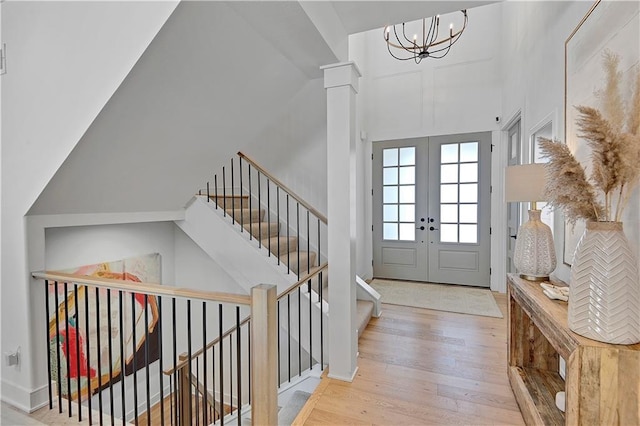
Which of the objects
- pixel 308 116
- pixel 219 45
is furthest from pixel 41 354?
pixel 308 116

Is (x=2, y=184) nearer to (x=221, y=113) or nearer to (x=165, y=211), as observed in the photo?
(x=165, y=211)

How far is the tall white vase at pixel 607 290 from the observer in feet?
3.84

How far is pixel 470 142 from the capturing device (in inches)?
180

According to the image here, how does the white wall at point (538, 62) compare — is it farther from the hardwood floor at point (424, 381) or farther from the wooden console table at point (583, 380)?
the hardwood floor at point (424, 381)

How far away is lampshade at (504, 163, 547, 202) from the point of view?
1.89 meters

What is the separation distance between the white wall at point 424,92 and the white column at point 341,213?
237 centimetres

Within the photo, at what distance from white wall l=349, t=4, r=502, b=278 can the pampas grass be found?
3.36m

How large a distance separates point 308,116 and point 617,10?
305 cm

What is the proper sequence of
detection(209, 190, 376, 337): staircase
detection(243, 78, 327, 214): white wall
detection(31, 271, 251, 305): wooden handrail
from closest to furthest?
detection(31, 271, 251, 305): wooden handrail → detection(209, 190, 376, 337): staircase → detection(243, 78, 327, 214): white wall

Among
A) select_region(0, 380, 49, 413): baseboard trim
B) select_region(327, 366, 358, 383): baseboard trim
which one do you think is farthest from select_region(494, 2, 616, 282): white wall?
select_region(0, 380, 49, 413): baseboard trim

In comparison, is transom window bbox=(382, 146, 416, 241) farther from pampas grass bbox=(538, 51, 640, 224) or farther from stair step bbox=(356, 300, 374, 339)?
pampas grass bbox=(538, 51, 640, 224)

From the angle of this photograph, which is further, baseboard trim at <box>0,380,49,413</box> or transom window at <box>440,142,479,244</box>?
transom window at <box>440,142,479,244</box>

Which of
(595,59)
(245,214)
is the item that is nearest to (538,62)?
(595,59)

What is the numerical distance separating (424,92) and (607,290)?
4229mm
